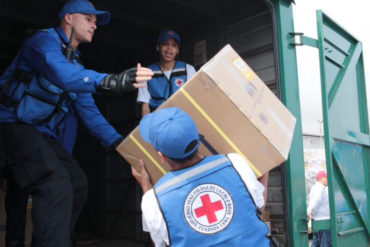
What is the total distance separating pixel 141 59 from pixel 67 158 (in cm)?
243

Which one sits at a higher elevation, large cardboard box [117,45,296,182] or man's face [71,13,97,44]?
man's face [71,13,97,44]

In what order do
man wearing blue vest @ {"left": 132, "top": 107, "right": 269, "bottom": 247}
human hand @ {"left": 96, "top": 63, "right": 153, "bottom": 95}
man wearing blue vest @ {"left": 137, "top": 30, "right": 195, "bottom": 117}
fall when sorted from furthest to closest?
1. man wearing blue vest @ {"left": 137, "top": 30, "right": 195, "bottom": 117}
2. human hand @ {"left": 96, "top": 63, "right": 153, "bottom": 95}
3. man wearing blue vest @ {"left": 132, "top": 107, "right": 269, "bottom": 247}

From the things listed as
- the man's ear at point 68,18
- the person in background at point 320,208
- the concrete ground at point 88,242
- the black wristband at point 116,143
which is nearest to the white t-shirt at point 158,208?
the black wristband at point 116,143

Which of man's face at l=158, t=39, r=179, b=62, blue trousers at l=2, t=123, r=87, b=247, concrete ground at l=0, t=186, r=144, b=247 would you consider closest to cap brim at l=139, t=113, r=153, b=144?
blue trousers at l=2, t=123, r=87, b=247

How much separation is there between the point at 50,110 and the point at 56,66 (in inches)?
16.9

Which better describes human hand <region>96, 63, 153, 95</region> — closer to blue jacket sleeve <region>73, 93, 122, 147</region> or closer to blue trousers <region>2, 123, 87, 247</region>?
blue trousers <region>2, 123, 87, 247</region>

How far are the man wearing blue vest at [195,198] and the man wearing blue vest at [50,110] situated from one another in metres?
0.45

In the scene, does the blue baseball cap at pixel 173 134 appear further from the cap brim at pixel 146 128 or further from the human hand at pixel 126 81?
the human hand at pixel 126 81

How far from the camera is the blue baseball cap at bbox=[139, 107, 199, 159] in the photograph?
5.84 feet

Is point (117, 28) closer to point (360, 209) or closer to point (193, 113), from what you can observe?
point (193, 113)

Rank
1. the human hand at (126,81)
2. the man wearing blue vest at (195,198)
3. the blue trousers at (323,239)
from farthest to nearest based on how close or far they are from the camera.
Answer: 1. the blue trousers at (323,239)
2. the human hand at (126,81)
3. the man wearing blue vest at (195,198)

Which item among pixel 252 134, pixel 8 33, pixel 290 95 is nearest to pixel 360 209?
pixel 290 95

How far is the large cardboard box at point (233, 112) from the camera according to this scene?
2.00 metres

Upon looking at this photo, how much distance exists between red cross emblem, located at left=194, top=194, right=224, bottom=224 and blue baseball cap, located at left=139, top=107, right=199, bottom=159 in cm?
23
